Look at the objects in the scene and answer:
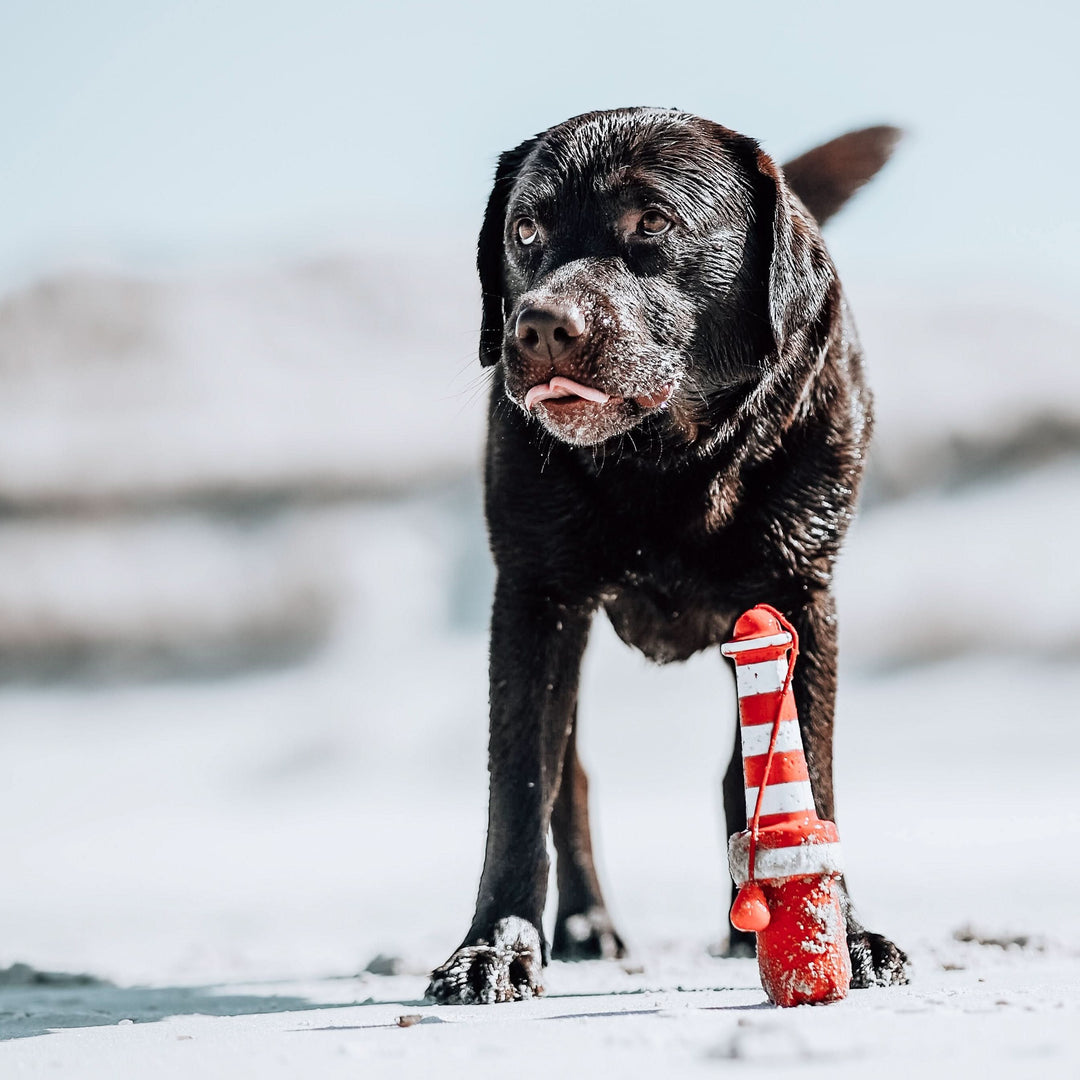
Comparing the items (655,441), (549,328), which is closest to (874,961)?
(655,441)

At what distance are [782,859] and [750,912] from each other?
0.11 m

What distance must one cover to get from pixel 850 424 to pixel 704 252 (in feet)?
1.98

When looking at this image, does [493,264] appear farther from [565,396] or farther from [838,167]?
[838,167]

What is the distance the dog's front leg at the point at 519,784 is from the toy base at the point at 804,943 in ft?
2.09

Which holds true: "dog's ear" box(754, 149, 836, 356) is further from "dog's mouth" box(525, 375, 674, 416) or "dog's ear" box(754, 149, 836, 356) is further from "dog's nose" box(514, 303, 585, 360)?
"dog's nose" box(514, 303, 585, 360)

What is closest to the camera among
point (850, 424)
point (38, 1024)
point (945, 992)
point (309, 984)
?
point (945, 992)

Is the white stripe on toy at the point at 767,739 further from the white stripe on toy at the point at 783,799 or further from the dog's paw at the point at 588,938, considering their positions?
the dog's paw at the point at 588,938

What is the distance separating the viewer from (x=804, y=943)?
2641 mm

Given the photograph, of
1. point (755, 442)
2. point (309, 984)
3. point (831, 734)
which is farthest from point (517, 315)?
point (309, 984)

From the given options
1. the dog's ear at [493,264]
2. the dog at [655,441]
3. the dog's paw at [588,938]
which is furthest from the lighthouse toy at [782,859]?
the dog's paw at [588,938]

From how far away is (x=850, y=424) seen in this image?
3703 millimetres

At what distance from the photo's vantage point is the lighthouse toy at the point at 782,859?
2.64 m

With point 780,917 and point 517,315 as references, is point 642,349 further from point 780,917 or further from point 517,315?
point 780,917

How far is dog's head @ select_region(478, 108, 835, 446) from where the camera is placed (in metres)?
3.17
